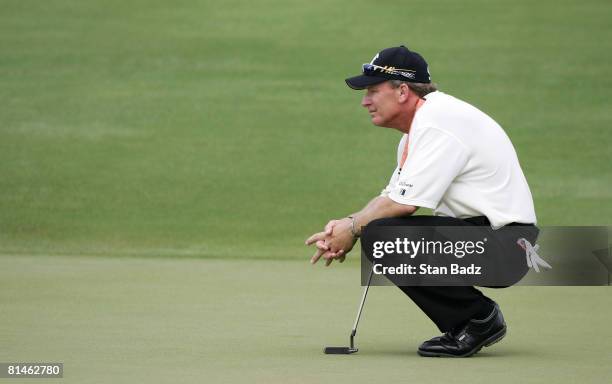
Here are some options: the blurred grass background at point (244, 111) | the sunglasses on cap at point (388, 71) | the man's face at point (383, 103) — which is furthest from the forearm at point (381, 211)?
the blurred grass background at point (244, 111)

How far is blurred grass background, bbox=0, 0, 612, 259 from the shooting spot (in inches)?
357

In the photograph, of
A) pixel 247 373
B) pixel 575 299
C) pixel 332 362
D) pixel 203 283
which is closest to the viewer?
pixel 247 373

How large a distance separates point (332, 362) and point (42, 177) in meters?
6.26

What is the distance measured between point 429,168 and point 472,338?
0.61 meters

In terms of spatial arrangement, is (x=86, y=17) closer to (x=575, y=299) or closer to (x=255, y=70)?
(x=255, y=70)

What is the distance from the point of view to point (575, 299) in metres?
5.72

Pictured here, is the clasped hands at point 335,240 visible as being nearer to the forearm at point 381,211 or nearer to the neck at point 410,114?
the forearm at point 381,211

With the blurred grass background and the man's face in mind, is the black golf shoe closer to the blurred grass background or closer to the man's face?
the man's face

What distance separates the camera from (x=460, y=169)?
3910 millimetres

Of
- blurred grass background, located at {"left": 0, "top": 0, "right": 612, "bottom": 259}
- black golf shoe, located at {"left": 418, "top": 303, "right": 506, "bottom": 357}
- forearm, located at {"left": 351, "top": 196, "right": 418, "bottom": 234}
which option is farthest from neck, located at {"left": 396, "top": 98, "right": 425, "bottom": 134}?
blurred grass background, located at {"left": 0, "top": 0, "right": 612, "bottom": 259}

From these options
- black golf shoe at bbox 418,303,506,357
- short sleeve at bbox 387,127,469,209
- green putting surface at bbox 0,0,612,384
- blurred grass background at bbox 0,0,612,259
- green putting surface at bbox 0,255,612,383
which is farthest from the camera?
blurred grass background at bbox 0,0,612,259

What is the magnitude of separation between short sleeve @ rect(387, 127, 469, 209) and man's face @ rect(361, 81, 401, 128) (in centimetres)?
22

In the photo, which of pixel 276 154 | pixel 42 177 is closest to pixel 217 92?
pixel 276 154

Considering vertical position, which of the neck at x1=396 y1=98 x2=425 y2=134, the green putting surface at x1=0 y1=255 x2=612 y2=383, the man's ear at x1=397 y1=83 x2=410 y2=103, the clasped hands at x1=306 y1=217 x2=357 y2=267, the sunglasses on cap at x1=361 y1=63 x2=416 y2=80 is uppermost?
the sunglasses on cap at x1=361 y1=63 x2=416 y2=80
